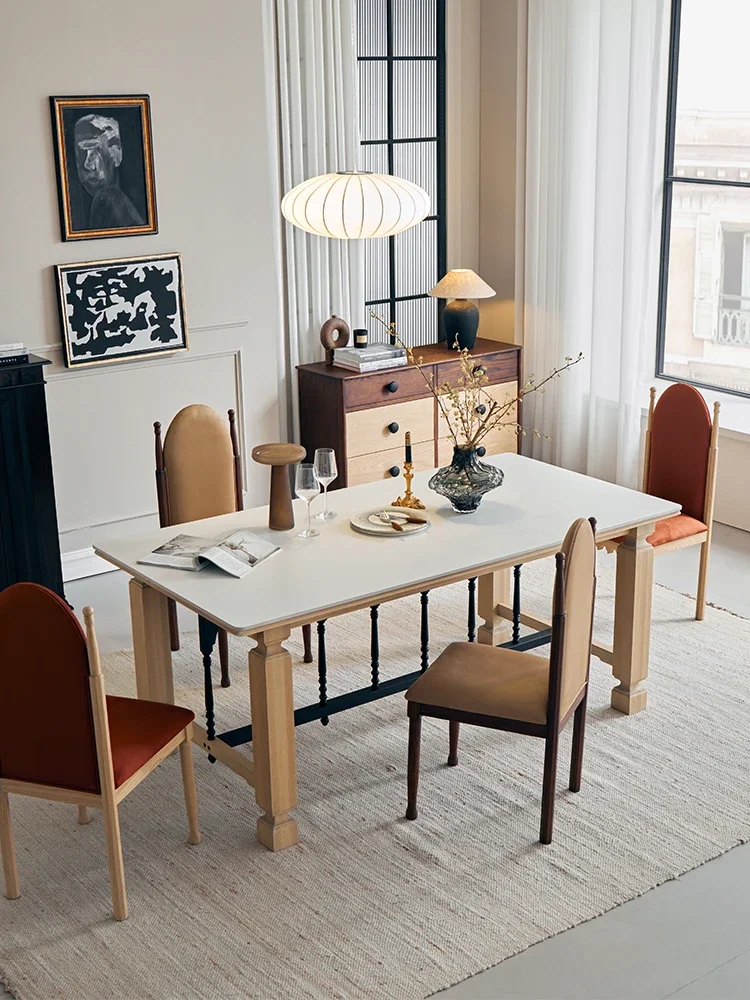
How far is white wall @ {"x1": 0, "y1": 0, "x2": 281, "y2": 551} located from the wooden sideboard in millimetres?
229

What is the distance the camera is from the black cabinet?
452 cm

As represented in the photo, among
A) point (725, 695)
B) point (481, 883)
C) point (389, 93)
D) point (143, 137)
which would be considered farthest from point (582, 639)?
point (389, 93)

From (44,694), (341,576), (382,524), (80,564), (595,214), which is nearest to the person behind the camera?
(44,694)

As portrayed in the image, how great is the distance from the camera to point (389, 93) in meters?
5.95

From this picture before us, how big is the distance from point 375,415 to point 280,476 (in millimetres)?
2183

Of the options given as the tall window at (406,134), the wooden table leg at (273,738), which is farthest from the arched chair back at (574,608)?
the tall window at (406,134)

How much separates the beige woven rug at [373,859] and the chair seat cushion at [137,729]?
0.38 meters

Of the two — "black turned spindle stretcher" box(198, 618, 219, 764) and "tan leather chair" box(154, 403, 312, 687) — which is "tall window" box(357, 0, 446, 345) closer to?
"tan leather chair" box(154, 403, 312, 687)

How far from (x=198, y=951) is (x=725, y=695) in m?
2.04

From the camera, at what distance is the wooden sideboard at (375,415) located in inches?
222

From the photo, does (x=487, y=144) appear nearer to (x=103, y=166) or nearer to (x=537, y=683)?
(x=103, y=166)

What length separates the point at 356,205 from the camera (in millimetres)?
4160

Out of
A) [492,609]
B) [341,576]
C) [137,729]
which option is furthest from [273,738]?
[492,609]

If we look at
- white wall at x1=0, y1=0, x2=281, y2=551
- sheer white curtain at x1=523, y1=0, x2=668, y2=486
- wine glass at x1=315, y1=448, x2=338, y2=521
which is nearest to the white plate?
wine glass at x1=315, y1=448, x2=338, y2=521
